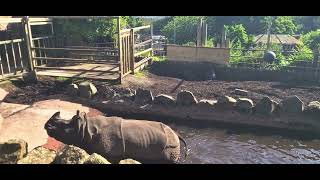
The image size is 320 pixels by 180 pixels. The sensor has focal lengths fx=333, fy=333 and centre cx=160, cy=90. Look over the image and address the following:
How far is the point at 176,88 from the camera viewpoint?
15164 mm

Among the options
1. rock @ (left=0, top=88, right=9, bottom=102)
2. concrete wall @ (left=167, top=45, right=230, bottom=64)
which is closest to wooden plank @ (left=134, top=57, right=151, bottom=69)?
concrete wall @ (left=167, top=45, right=230, bottom=64)

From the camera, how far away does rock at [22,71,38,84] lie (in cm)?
1503

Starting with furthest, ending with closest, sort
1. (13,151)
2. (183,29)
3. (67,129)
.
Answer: (183,29) → (67,129) → (13,151)

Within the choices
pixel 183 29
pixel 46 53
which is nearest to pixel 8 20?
pixel 46 53

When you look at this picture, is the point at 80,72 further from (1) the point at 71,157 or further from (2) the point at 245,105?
(1) the point at 71,157

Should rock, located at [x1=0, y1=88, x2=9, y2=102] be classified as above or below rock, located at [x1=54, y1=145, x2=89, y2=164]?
below

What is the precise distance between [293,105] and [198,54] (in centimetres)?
821

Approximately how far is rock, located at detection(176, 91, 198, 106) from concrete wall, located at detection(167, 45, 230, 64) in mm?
6693

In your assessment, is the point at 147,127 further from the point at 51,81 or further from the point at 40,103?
the point at 51,81

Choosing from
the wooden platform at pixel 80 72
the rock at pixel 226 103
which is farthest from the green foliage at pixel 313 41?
the wooden platform at pixel 80 72

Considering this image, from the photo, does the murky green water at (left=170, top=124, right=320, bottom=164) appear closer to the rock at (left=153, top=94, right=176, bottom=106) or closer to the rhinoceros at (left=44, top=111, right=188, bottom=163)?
the rhinoceros at (left=44, top=111, right=188, bottom=163)
